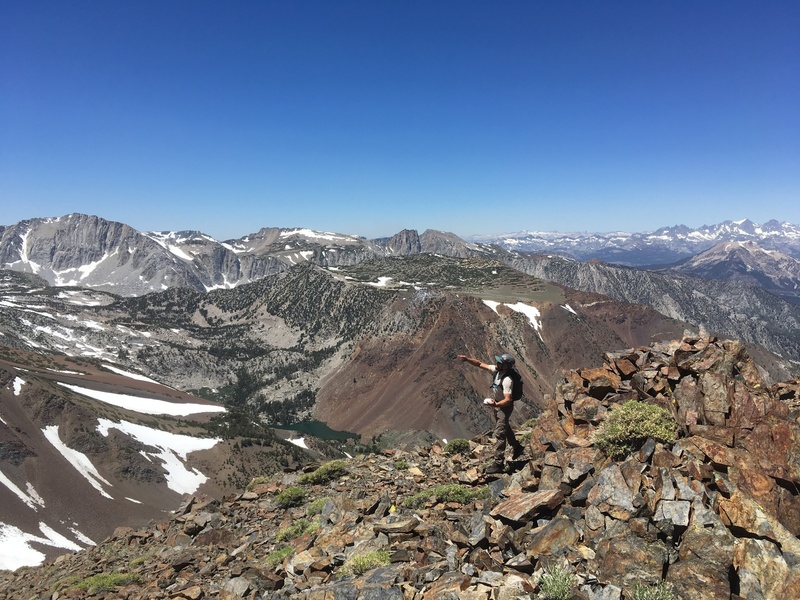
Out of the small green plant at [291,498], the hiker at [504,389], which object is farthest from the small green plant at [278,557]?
the hiker at [504,389]

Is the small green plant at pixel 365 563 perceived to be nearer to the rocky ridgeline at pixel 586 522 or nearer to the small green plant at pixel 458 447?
the rocky ridgeline at pixel 586 522

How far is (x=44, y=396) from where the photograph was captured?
81688 mm

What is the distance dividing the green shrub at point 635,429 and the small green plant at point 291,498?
14330 mm

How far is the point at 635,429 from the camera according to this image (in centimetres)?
1091

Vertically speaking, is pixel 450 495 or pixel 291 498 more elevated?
pixel 450 495

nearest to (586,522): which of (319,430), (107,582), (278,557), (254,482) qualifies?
(278,557)

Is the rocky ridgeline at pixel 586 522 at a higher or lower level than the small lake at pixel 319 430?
higher

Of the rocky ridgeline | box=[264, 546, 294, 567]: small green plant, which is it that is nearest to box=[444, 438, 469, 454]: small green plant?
the rocky ridgeline

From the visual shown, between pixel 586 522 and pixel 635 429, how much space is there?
269 centimetres

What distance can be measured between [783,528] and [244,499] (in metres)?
20.7

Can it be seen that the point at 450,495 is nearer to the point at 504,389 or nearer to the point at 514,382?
the point at 504,389

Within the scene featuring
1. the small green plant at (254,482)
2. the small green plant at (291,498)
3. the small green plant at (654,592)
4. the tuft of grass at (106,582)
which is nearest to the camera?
the small green plant at (654,592)

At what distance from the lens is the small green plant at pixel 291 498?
2034 centimetres

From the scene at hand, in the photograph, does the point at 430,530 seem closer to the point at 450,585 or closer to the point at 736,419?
the point at 450,585
